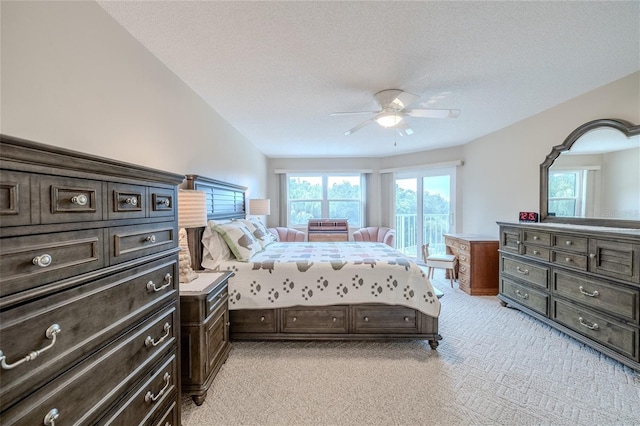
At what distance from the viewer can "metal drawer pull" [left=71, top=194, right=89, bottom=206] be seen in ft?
2.83

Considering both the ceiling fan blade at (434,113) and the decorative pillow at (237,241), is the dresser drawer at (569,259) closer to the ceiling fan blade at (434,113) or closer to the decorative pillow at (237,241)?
the ceiling fan blade at (434,113)

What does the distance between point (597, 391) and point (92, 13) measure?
4.12m

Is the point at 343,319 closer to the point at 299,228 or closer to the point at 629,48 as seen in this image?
the point at 629,48

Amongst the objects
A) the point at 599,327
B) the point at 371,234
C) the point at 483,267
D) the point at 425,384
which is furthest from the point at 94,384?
the point at 371,234

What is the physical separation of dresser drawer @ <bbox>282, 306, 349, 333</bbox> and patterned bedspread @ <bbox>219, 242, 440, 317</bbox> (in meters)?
0.08

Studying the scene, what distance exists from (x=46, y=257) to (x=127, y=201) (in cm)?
38

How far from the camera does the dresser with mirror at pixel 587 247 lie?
2.16m

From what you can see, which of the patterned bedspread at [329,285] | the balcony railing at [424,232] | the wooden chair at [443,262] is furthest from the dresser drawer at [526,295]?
the balcony railing at [424,232]

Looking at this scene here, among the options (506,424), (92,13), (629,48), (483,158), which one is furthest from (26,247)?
(483,158)

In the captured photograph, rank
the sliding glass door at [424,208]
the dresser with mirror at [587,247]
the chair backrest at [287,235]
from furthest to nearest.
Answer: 1. the chair backrest at [287,235]
2. the sliding glass door at [424,208]
3. the dresser with mirror at [587,247]

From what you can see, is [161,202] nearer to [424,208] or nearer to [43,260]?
[43,260]

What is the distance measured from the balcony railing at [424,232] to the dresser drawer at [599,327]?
307cm

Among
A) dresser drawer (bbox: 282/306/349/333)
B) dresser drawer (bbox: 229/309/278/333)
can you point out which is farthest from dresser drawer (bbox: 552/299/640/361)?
dresser drawer (bbox: 229/309/278/333)

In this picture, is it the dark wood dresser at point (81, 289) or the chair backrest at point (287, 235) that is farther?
the chair backrest at point (287, 235)
